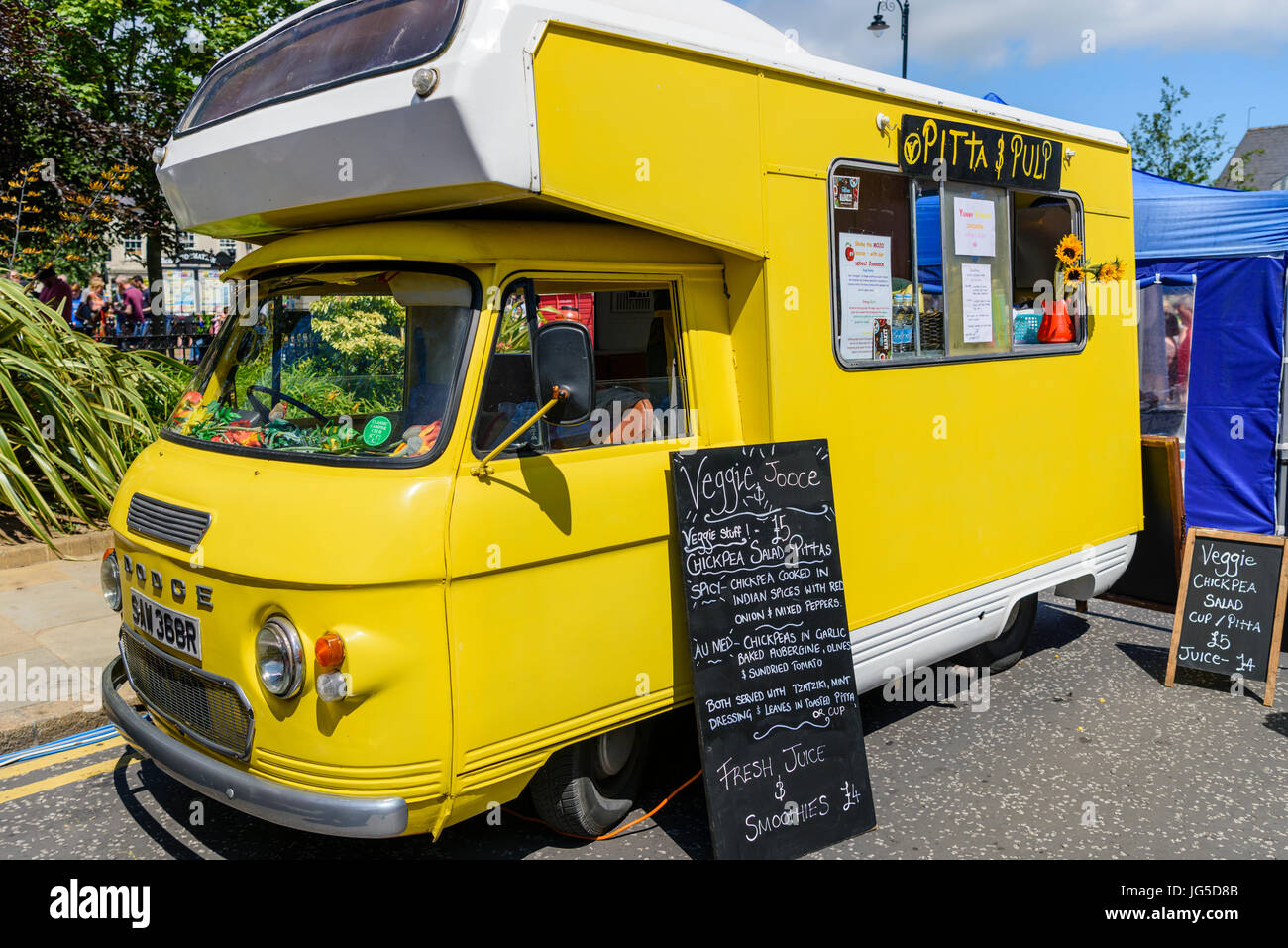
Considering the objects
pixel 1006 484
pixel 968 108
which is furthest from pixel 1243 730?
pixel 968 108

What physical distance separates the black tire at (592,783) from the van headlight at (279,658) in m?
0.98

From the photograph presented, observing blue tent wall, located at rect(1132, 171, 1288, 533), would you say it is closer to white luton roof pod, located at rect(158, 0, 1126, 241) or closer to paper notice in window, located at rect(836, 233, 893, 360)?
paper notice in window, located at rect(836, 233, 893, 360)

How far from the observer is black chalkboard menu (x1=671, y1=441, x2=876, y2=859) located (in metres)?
3.74

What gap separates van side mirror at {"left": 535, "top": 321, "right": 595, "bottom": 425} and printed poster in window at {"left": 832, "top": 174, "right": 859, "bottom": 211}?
1533 mm

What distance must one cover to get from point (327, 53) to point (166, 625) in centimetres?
207

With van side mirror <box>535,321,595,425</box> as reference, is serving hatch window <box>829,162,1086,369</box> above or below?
above

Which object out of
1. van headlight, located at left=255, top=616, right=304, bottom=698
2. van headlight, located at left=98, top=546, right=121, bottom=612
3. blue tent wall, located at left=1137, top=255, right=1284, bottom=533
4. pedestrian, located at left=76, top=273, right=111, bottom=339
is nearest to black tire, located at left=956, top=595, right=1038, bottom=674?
blue tent wall, located at left=1137, top=255, right=1284, bottom=533

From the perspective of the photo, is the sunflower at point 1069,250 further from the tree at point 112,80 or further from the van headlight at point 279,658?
the tree at point 112,80

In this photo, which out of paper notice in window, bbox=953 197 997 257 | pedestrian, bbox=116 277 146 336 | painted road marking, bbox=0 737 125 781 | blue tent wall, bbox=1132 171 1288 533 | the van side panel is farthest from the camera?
pedestrian, bbox=116 277 146 336

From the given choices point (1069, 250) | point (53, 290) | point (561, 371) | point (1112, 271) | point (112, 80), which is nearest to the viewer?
point (561, 371)

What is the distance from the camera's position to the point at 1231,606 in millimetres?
5922

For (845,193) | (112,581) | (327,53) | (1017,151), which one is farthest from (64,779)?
(1017,151)

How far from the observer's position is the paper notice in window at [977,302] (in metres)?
5.08

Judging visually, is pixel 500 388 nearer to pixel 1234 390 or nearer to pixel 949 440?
pixel 949 440
